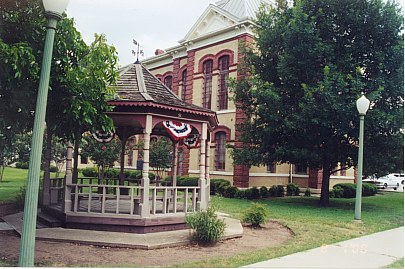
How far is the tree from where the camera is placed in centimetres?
1265

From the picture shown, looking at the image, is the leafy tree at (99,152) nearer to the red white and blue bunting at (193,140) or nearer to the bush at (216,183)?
the bush at (216,183)

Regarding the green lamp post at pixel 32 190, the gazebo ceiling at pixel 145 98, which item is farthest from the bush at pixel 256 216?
the green lamp post at pixel 32 190

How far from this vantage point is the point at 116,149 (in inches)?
749

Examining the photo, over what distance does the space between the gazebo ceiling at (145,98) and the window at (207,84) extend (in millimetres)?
9936

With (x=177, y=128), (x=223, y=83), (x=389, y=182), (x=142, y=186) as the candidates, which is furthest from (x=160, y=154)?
(x=142, y=186)

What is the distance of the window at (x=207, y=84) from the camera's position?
20.2 metres

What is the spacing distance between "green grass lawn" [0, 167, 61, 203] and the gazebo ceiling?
7.16 m

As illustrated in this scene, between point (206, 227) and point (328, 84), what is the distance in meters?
7.34

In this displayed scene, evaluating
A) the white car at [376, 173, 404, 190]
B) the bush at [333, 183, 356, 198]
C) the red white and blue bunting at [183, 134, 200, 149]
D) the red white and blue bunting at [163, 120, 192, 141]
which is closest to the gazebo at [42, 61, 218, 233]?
the red white and blue bunting at [163, 120, 192, 141]

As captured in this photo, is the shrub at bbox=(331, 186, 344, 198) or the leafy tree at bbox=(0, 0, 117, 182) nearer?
the leafy tree at bbox=(0, 0, 117, 182)

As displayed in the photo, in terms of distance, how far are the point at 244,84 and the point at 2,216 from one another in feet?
33.2

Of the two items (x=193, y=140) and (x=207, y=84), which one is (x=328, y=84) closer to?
(x=193, y=140)

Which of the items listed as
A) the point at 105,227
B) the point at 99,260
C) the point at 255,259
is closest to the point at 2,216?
the point at 105,227

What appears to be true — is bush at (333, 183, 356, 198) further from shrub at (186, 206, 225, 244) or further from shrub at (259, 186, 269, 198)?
shrub at (186, 206, 225, 244)
